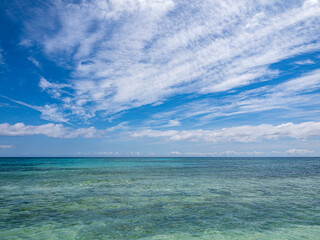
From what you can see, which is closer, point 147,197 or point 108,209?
point 108,209

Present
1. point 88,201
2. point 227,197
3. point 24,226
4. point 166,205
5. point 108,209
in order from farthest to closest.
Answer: point 227,197
point 88,201
point 166,205
point 108,209
point 24,226

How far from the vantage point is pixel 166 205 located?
49.6 feet

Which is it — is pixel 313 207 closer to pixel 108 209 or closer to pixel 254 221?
pixel 254 221

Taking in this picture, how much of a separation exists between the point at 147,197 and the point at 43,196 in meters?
9.25

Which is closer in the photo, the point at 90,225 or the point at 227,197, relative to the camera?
the point at 90,225

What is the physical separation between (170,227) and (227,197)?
8.90 metres

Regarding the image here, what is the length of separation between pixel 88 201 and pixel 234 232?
11.2 meters

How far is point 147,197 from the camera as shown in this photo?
17953 millimetres

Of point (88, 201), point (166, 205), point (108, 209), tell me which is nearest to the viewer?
point (108, 209)

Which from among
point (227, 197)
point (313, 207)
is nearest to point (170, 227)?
point (227, 197)

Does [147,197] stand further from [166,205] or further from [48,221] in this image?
[48,221]

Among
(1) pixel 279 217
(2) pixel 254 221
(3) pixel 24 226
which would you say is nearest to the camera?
(3) pixel 24 226

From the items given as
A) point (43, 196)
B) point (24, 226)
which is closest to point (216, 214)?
point (24, 226)

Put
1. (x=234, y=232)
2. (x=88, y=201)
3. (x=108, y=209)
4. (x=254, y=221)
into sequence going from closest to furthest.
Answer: (x=234, y=232) → (x=254, y=221) → (x=108, y=209) → (x=88, y=201)
